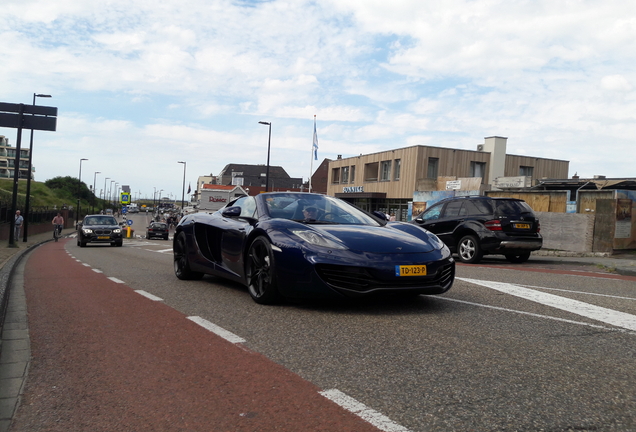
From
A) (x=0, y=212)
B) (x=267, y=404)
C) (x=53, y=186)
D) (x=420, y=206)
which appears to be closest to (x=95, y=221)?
(x=0, y=212)

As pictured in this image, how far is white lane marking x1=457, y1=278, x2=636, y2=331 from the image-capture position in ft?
18.0

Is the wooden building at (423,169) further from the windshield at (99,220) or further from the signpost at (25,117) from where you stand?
the signpost at (25,117)

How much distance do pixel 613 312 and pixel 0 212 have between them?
102 feet

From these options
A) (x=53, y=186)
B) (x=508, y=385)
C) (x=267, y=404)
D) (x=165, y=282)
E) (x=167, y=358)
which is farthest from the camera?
(x=53, y=186)

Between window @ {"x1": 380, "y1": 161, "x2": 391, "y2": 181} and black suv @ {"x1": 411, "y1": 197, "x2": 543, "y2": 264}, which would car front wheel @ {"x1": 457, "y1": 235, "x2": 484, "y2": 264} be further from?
window @ {"x1": 380, "y1": 161, "x2": 391, "y2": 181}

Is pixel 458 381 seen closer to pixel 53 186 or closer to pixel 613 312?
pixel 613 312

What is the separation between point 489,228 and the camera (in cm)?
1335

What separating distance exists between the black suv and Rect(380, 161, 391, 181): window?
107ft

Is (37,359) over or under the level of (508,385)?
under

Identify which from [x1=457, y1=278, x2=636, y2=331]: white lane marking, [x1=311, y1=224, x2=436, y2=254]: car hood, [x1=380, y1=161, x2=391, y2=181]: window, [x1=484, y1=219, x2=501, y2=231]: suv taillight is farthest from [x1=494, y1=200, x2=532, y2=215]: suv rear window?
[x1=380, y1=161, x2=391, y2=181]: window

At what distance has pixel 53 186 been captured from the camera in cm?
14038

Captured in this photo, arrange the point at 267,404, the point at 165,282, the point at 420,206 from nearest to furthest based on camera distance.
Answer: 1. the point at 267,404
2. the point at 165,282
3. the point at 420,206

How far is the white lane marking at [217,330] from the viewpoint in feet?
15.1

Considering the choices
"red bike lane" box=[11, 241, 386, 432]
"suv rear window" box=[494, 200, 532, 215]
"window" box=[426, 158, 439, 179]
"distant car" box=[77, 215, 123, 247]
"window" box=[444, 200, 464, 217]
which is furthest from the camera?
"window" box=[426, 158, 439, 179]
